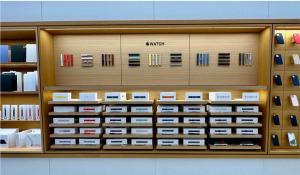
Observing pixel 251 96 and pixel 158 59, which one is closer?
pixel 251 96

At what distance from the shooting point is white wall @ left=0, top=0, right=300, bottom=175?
6.66ft

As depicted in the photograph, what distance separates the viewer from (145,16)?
2062 millimetres

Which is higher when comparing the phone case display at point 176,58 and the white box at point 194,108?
the phone case display at point 176,58

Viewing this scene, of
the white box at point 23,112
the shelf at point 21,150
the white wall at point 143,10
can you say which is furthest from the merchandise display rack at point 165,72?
the white box at point 23,112

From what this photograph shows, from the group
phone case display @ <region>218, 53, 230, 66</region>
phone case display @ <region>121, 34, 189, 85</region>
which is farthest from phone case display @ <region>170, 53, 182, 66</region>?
phone case display @ <region>218, 53, 230, 66</region>

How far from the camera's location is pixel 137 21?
6.57 ft

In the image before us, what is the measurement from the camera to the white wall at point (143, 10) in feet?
6.64

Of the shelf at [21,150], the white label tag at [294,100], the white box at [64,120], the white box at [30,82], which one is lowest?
the shelf at [21,150]

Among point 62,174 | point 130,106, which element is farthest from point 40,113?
point 130,106

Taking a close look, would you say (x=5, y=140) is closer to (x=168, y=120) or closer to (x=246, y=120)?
(x=168, y=120)

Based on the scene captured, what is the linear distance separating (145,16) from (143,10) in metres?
0.08

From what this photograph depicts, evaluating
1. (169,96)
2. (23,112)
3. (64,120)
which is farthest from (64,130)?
(169,96)

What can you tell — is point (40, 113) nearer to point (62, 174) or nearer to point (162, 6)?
point (62, 174)

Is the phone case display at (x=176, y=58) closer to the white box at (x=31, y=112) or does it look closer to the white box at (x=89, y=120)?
the white box at (x=89, y=120)
